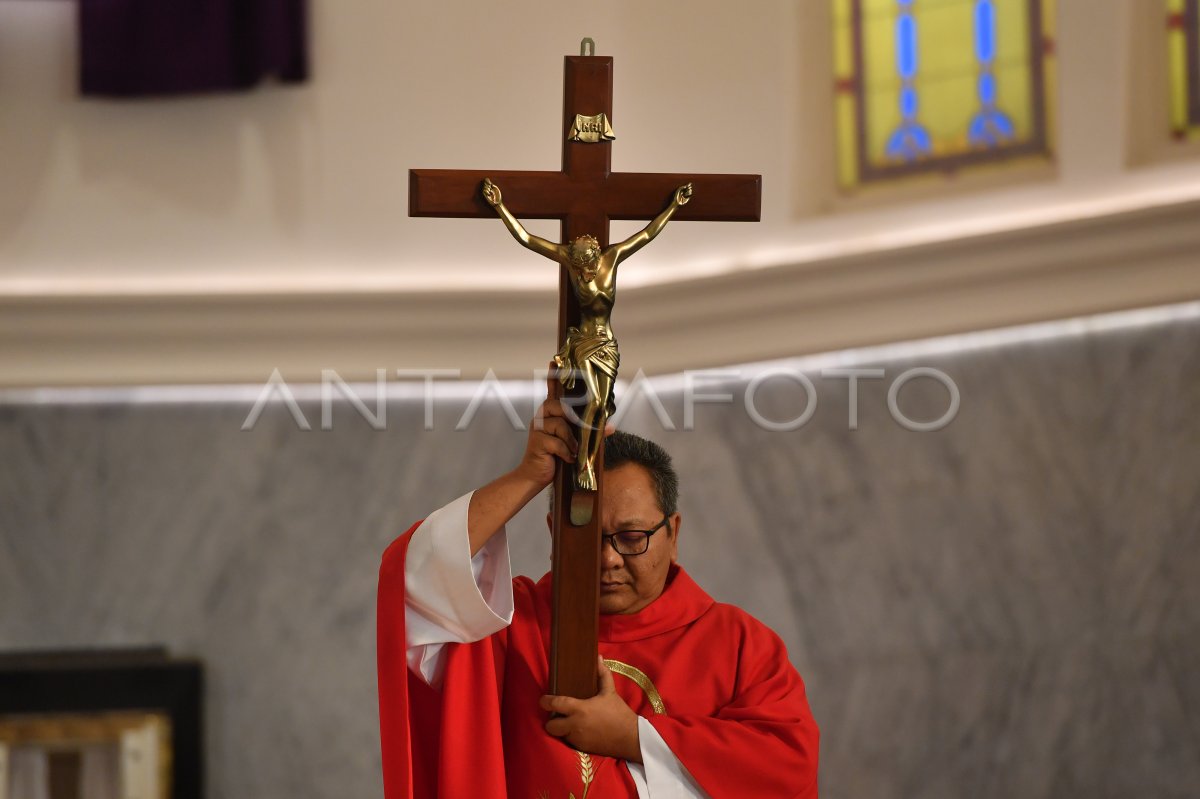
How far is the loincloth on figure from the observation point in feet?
9.61

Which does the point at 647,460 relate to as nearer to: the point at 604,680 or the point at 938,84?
the point at 604,680

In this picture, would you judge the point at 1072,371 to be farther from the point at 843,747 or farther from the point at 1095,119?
the point at 843,747

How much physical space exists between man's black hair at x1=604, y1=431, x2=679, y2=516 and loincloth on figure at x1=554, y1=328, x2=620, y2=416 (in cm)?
25

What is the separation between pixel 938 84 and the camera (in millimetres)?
5332

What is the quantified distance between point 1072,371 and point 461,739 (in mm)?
2488

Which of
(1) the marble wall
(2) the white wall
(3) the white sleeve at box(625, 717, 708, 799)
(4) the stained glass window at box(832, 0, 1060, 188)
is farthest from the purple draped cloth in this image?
(3) the white sleeve at box(625, 717, 708, 799)

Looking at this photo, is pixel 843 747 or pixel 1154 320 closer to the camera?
pixel 1154 320

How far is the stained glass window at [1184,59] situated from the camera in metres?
4.80

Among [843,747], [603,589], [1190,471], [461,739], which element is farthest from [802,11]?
[461,739]

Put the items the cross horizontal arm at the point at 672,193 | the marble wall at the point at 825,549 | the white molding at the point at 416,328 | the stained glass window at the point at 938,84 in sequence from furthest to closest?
the stained glass window at the point at 938,84 → the white molding at the point at 416,328 → the marble wall at the point at 825,549 → the cross horizontal arm at the point at 672,193

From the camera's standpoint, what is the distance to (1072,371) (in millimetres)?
4715

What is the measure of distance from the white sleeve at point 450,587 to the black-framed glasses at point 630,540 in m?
0.21

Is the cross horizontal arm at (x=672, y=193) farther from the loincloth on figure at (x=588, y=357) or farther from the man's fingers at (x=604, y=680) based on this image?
the man's fingers at (x=604, y=680)

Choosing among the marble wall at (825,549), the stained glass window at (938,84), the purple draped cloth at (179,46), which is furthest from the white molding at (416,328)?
the purple draped cloth at (179,46)
